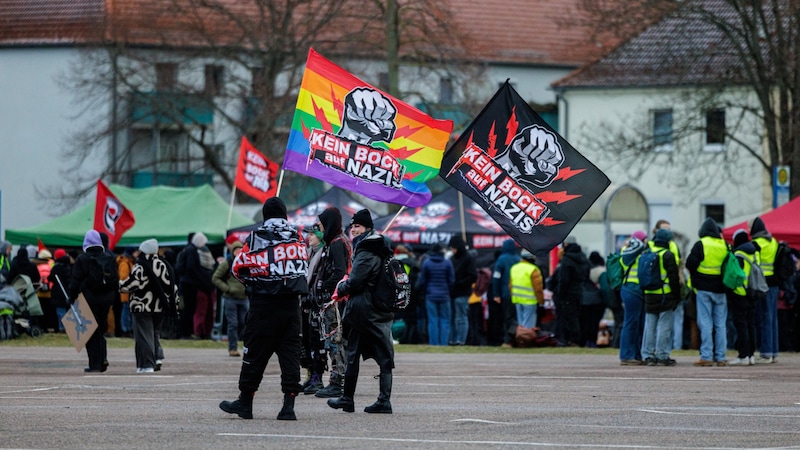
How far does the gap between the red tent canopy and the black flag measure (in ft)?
37.5

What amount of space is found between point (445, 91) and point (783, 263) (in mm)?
29191

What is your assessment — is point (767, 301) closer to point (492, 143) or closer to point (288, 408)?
point (492, 143)

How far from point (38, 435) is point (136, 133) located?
44.4 meters

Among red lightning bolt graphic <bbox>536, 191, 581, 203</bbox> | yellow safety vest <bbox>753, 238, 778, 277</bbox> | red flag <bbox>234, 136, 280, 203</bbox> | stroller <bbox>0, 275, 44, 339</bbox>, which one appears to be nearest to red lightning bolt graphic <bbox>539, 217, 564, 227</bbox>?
red lightning bolt graphic <bbox>536, 191, 581, 203</bbox>

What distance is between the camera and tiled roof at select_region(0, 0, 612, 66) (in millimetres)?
49531

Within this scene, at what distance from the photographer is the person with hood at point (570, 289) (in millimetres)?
26312

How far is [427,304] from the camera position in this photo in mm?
27250

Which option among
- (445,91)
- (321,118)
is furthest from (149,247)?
(445,91)

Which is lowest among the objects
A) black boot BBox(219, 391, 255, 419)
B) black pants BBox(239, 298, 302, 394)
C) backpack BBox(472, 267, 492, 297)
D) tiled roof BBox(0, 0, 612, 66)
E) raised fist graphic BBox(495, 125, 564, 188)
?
black boot BBox(219, 391, 255, 419)

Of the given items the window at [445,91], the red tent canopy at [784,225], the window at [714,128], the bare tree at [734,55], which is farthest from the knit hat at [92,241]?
the window at [445,91]

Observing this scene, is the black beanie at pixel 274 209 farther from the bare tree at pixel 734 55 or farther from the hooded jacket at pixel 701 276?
the bare tree at pixel 734 55

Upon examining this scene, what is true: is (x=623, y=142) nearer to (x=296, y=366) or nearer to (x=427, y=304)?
(x=427, y=304)

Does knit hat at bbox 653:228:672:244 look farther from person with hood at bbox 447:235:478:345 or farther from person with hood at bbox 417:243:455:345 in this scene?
person with hood at bbox 447:235:478:345

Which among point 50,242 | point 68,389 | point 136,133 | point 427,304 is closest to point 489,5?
point 136,133
